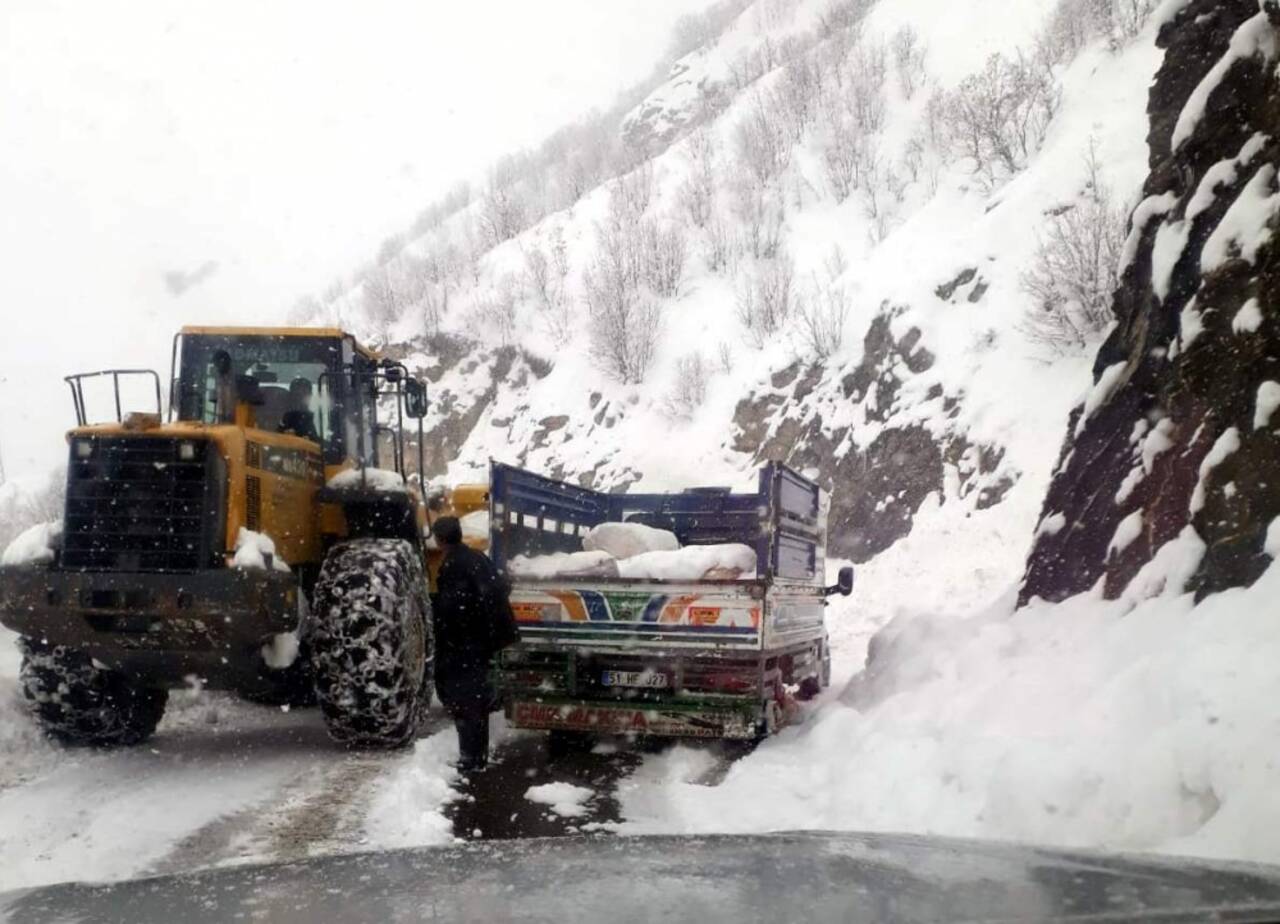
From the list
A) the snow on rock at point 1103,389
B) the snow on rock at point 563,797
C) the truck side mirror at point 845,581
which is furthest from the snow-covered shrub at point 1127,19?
the snow on rock at point 563,797

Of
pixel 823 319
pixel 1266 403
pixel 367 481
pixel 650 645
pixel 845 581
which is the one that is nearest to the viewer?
pixel 1266 403

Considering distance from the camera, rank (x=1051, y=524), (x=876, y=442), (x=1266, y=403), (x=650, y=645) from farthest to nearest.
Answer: (x=876, y=442) → (x=1051, y=524) → (x=650, y=645) → (x=1266, y=403)

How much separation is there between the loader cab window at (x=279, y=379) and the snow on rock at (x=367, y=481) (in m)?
0.39

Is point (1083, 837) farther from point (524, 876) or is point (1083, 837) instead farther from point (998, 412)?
point (998, 412)

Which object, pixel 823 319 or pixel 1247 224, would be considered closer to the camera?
pixel 1247 224

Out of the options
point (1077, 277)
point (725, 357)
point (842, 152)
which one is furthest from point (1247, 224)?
point (842, 152)

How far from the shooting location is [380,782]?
6410 millimetres

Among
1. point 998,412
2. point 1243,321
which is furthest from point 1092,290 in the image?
point 1243,321

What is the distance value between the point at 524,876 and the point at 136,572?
14.9 feet

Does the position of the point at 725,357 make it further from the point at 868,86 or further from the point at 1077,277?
the point at 1077,277

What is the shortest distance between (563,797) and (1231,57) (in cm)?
641

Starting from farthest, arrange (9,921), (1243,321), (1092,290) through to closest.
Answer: (1092,290), (1243,321), (9,921)

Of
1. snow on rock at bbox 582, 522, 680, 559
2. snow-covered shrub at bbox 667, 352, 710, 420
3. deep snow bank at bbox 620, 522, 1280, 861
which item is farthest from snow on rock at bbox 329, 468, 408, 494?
snow-covered shrub at bbox 667, 352, 710, 420

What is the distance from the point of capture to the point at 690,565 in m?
7.65
